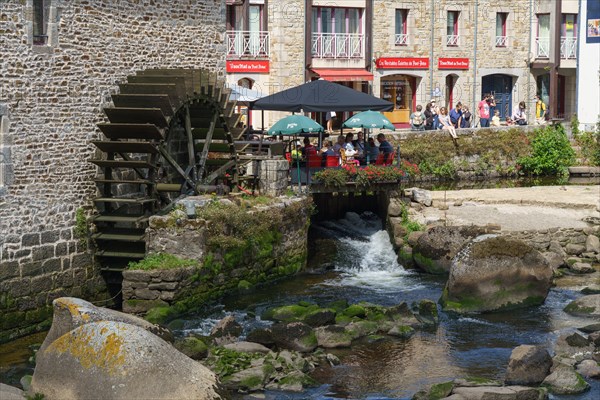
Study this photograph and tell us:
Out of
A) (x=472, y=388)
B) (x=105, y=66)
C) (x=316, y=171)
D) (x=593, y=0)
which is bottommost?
(x=472, y=388)

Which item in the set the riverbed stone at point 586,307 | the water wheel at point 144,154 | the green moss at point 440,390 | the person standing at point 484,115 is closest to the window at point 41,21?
the water wheel at point 144,154

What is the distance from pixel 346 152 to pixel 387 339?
321 inches

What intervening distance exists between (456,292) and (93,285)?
5756 millimetres

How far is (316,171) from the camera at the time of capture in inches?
971

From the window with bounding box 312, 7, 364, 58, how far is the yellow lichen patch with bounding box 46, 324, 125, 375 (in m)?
25.7

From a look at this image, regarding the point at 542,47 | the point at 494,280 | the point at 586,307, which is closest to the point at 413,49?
the point at 542,47

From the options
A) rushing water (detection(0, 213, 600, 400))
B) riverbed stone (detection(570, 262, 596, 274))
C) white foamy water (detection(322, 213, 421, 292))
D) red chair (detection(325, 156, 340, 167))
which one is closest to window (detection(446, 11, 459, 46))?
white foamy water (detection(322, 213, 421, 292))

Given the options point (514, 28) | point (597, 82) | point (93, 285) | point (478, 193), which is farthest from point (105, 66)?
point (514, 28)

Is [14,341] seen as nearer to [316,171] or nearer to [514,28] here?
[316,171]

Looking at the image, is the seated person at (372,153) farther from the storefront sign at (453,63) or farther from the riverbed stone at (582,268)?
the storefront sign at (453,63)

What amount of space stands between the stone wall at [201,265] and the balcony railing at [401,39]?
1888 cm

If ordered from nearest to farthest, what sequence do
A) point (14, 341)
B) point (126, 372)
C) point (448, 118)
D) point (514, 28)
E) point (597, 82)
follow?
point (126, 372)
point (14, 341)
point (448, 118)
point (597, 82)
point (514, 28)

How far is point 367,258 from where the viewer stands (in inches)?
950

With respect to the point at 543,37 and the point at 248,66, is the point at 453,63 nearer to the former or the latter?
the point at 543,37
